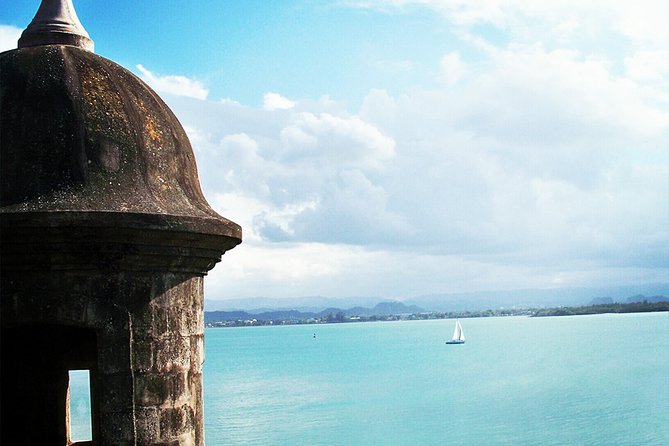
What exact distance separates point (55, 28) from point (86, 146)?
2.67 feet

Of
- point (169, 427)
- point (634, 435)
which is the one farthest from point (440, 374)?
point (169, 427)

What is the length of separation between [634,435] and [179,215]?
30854 mm

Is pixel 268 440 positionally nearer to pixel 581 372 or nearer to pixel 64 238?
pixel 64 238

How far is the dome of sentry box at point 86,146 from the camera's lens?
3455mm

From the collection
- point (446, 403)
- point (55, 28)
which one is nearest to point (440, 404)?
point (446, 403)

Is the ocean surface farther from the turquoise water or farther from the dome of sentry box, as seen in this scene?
the dome of sentry box

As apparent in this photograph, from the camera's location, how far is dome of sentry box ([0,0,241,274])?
136 inches

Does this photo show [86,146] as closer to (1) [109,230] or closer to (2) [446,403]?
(1) [109,230]

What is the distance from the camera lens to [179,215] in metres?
3.58

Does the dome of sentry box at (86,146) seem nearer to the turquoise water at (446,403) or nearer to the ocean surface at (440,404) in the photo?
the ocean surface at (440,404)

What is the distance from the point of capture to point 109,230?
3404 mm

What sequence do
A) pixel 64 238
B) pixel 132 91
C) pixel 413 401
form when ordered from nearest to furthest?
1. pixel 64 238
2. pixel 132 91
3. pixel 413 401

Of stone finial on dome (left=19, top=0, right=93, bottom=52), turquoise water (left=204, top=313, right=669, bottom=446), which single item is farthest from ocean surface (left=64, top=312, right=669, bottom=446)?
stone finial on dome (left=19, top=0, right=93, bottom=52)

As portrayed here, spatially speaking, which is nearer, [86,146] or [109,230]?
[109,230]
